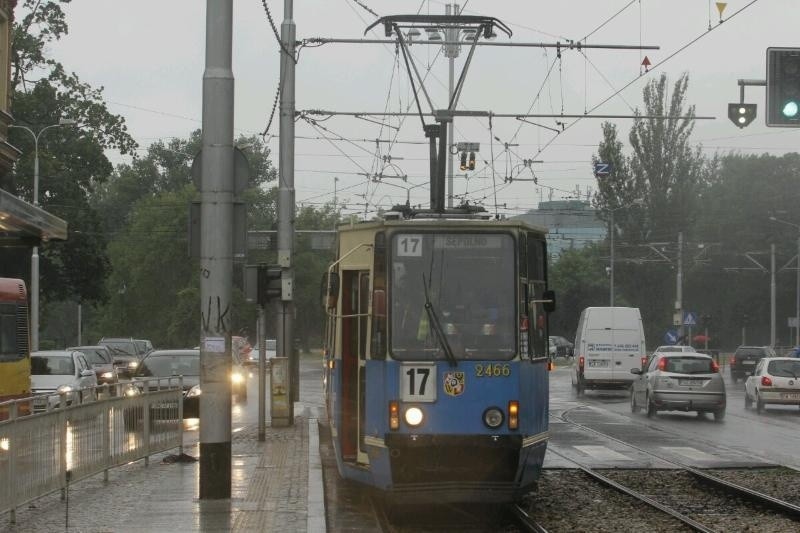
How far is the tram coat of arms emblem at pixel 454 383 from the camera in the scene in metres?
12.1

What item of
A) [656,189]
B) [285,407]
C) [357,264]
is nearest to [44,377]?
[285,407]

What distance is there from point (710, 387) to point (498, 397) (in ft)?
57.5

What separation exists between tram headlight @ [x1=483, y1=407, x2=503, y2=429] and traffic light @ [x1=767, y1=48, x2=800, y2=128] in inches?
364

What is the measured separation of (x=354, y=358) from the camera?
13.3m

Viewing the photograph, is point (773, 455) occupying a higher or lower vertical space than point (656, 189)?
lower

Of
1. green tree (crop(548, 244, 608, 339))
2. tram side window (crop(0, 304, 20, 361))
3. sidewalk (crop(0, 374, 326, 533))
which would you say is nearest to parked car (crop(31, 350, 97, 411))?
tram side window (crop(0, 304, 20, 361))

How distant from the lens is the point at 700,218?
301 ft

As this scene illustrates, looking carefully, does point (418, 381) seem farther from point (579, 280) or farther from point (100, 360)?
point (579, 280)

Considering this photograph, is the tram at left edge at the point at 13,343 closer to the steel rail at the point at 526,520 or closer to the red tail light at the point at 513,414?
the steel rail at the point at 526,520

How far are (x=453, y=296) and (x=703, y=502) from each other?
4005 millimetres

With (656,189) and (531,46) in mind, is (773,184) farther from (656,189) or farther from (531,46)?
(531,46)

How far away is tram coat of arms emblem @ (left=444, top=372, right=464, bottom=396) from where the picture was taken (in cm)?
1213

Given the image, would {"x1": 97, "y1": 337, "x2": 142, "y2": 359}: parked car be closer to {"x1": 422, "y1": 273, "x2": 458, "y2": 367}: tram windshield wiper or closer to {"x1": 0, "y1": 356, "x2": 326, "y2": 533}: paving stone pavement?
{"x1": 0, "y1": 356, "x2": 326, "y2": 533}: paving stone pavement

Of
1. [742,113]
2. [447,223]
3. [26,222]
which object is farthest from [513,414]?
[742,113]
